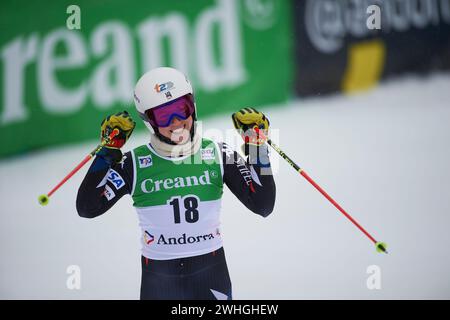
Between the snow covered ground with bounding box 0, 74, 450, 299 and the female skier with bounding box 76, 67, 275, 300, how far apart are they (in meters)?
1.13

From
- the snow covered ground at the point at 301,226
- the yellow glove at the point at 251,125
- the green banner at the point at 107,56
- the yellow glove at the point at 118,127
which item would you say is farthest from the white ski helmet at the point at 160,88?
the green banner at the point at 107,56

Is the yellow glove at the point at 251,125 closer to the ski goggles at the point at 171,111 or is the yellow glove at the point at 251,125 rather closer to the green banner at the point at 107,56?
the ski goggles at the point at 171,111

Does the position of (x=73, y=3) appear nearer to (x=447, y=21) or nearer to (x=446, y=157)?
(x=446, y=157)

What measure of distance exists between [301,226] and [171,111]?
223 cm

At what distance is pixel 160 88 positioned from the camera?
3.23 meters

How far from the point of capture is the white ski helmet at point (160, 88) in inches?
127

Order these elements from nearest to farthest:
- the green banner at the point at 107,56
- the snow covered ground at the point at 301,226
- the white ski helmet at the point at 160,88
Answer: the white ski helmet at the point at 160,88 → the snow covered ground at the point at 301,226 → the green banner at the point at 107,56

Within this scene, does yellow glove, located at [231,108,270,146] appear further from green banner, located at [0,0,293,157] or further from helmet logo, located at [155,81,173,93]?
green banner, located at [0,0,293,157]

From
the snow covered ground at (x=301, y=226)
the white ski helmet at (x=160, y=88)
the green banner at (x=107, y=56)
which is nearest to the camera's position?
the white ski helmet at (x=160, y=88)

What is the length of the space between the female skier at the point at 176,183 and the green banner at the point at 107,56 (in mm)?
3006

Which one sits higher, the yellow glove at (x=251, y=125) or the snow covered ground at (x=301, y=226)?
the yellow glove at (x=251, y=125)

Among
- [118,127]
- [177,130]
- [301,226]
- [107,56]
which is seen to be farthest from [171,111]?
[107,56]

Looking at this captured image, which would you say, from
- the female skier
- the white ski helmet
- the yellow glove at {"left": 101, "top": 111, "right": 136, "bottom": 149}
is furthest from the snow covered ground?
the white ski helmet
